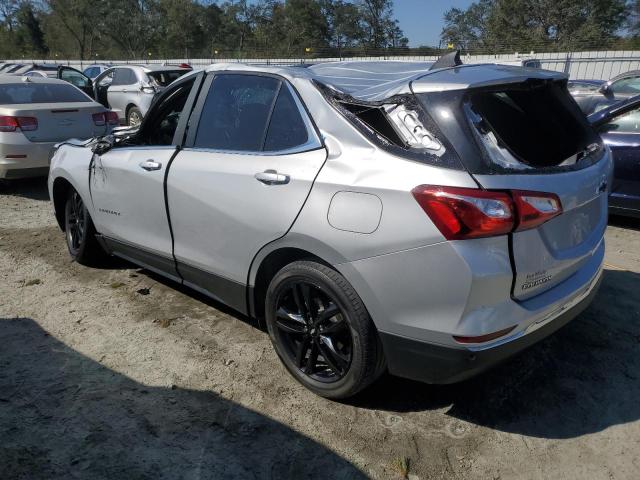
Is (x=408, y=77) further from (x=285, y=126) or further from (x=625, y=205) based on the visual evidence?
(x=625, y=205)

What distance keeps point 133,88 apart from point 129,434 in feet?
38.4

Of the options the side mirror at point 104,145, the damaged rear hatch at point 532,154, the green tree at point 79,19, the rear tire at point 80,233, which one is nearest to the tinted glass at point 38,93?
the rear tire at point 80,233

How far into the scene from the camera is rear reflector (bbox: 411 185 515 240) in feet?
7.07

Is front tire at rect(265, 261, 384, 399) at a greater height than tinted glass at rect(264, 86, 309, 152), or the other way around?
Result: tinted glass at rect(264, 86, 309, 152)

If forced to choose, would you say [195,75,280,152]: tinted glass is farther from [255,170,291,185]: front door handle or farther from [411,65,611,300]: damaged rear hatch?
[411,65,611,300]: damaged rear hatch

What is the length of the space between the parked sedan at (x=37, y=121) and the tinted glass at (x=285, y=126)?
5.18 metres

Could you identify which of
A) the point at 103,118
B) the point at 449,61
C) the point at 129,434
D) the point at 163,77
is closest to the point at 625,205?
the point at 449,61

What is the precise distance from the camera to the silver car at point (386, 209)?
222 cm

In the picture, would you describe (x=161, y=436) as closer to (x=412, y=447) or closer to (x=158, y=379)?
(x=158, y=379)

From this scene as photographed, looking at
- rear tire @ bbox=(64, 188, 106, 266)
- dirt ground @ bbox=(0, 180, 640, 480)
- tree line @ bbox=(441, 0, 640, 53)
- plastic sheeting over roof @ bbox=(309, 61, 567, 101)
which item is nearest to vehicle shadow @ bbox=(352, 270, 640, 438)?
dirt ground @ bbox=(0, 180, 640, 480)

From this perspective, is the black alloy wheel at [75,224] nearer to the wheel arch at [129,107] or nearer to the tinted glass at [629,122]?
the tinted glass at [629,122]

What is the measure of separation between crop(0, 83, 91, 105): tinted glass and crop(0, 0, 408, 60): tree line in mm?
54051

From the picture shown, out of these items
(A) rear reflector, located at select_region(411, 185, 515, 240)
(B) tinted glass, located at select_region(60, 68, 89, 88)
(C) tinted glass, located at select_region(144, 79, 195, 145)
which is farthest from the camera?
(B) tinted glass, located at select_region(60, 68, 89, 88)

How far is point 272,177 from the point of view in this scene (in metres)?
2.75
